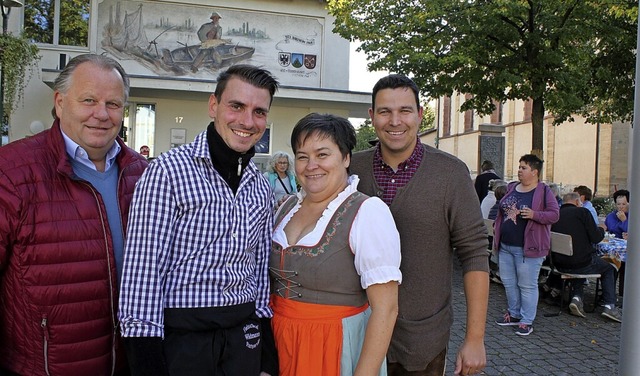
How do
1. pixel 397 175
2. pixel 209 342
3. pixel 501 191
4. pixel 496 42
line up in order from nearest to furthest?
pixel 209 342, pixel 397 175, pixel 501 191, pixel 496 42

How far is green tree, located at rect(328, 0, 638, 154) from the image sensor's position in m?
12.4

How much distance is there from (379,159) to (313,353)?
3.51 feet

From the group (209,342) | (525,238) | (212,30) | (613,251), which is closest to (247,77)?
(209,342)

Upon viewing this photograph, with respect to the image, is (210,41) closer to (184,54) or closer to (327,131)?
(184,54)

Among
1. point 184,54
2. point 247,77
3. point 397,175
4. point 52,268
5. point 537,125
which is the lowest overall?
point 52,268

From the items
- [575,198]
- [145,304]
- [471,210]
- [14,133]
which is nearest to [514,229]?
[575,198]

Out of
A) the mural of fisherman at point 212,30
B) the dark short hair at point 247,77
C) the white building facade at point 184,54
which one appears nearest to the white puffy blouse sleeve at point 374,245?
the dark short hair at point 247,77

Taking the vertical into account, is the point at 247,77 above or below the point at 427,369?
above

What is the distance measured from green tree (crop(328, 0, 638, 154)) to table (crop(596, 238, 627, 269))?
17.4ft

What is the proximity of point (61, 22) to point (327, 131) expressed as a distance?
14.0m

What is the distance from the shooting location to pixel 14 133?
44.3 ft

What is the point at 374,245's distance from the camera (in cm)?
211

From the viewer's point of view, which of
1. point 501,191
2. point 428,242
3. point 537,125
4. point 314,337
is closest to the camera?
point 314,337

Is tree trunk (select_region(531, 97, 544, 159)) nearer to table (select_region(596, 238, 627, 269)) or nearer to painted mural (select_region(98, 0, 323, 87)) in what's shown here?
table (select_region(596, 238, 627, 269))
